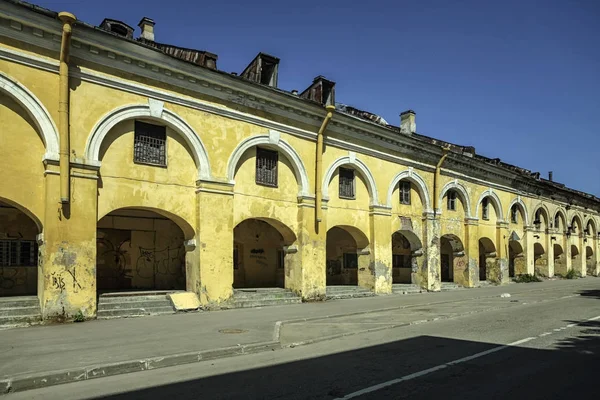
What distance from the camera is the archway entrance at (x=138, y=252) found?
15570mm

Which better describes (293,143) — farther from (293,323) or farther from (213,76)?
(293,323)

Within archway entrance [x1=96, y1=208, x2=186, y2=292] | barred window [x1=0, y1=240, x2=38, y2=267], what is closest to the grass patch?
archway entrance [x1=96, y1=208, x2=186, y2=292]

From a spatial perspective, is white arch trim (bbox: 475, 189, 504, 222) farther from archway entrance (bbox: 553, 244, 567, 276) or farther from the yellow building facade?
archway entrance (bbox: 553, 244, 567, 276)

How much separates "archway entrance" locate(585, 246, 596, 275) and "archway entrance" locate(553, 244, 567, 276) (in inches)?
221

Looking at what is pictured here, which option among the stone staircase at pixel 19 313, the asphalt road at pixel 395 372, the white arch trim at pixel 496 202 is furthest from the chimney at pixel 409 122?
the stone staircase at pixel 19 313

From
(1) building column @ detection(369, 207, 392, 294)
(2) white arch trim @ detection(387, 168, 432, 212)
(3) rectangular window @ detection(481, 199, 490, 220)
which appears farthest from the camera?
(3) rectangular window @ detection(481, 199, 490, 220)

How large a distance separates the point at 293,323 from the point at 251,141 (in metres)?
6.12

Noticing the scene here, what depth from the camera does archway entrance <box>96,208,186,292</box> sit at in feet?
51.1

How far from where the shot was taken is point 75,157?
11094mm

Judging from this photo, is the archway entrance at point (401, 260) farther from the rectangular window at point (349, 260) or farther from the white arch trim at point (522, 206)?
the white arch trim at point (522, 206)

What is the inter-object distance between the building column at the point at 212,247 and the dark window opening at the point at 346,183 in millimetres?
5473

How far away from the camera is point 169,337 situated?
8773 mm

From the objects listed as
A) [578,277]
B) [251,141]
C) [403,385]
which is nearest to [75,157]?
[251,141]

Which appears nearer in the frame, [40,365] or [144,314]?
[40,365]
